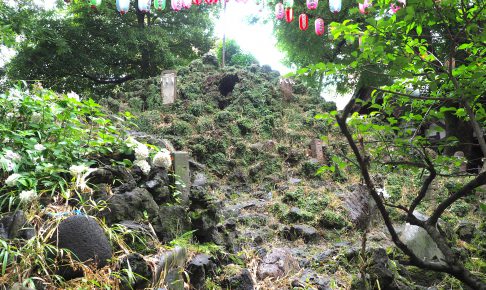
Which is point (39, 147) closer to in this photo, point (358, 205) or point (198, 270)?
point (198, 270)

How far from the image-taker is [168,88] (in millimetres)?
10328

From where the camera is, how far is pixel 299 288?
3.86 meters

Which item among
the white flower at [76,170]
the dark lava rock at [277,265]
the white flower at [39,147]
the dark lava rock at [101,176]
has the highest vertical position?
the white flower at [39,147]

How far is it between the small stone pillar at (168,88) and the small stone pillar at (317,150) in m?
4.27

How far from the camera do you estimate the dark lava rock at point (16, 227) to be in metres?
2.47

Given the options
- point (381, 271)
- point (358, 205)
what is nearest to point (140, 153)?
point (381, 271)

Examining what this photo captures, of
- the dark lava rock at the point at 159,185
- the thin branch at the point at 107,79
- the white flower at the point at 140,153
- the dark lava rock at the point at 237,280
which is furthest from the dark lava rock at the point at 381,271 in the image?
the thin branch at the point at 107,79

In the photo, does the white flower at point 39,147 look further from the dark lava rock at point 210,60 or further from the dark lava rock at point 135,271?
the dark lava rock at point 210,60

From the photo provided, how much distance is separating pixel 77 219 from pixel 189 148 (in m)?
5.82

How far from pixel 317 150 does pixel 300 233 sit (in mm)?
3763

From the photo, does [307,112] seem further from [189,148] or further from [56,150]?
[56,150]

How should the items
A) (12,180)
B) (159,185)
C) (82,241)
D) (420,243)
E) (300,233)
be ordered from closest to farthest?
(82,241) → (12,180) → (159,185) → (420,243) → (300,233)

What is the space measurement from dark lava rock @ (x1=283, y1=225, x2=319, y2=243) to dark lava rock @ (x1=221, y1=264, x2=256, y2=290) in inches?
77.5

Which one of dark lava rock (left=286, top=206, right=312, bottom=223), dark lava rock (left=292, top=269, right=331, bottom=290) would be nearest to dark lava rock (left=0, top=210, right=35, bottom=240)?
dark lava rock (left=292, top=269, right=331, bottom=290)
